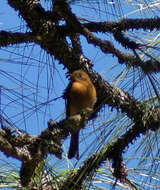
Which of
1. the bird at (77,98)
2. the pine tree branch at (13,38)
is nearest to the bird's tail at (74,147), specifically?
the bird at (77,98)

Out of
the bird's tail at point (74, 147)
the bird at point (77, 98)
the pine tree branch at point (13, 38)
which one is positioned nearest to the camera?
the pine tree branch at point (13, 38)

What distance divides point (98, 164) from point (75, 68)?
388 millimetres

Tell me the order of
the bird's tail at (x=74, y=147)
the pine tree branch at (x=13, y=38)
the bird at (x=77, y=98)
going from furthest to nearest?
1. the bird at (x=77, y=98)
2. the bird's tail at (x=74, y=147)
3. the pine tree branch at (x=13, y=38)

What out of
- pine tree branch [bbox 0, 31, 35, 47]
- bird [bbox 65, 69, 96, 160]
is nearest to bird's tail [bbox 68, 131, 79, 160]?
bird [bbox 65, 69, 96, 160]

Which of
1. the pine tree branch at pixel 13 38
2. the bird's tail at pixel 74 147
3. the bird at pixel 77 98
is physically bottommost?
the bird's tail at pixel 74 147

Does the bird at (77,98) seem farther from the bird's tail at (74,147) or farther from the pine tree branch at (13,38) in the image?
the pine tree branch at (13,38)

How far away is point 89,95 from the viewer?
5.94 feet

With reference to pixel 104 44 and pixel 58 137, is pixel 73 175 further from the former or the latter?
pixel 104 44

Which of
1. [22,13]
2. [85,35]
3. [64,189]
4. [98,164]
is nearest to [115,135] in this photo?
[98,164]

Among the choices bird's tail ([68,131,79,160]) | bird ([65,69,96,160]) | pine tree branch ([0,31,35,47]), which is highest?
bird ([65,69,96,160])

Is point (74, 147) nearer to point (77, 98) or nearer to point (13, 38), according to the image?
point (77, 98)

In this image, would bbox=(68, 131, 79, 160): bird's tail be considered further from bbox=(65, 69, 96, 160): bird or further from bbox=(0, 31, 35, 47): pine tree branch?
bbox=(0, 31, 35, 47): pine tree branch

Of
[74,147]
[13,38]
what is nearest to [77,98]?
[74,147]

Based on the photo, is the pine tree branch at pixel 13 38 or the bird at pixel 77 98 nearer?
the pine tree branch at pixel 13 38
